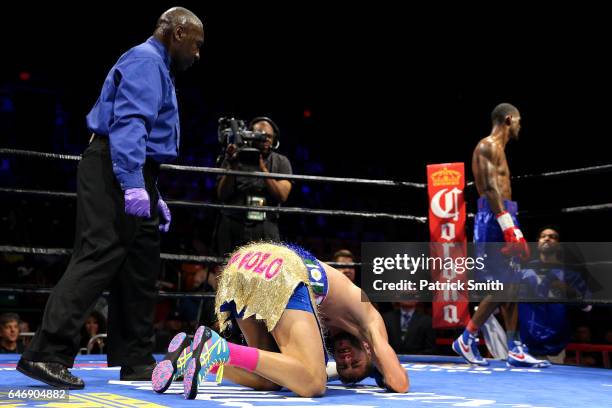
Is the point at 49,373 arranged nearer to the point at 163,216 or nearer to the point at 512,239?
the point at 163,216

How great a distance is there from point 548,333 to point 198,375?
2.57 m

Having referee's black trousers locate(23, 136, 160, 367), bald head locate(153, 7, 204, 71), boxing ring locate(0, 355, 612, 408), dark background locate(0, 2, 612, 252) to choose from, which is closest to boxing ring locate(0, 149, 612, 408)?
boxing ring locate(0, 355, 612, 408)

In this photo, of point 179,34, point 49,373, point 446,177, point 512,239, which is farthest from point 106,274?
point 446,177

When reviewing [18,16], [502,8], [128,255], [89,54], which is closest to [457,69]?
[502,8]

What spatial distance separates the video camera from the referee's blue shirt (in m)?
1.18

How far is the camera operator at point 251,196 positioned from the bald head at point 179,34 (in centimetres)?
124

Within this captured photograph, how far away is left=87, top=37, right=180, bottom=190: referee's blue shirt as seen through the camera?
2.05m

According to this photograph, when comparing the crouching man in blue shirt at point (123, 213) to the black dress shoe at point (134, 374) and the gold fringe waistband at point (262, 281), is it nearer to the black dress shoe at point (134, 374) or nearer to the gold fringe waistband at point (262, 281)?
the black dress shoe at point (134, 374)

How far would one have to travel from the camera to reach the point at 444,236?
379 cm

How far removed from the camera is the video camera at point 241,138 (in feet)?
11.4

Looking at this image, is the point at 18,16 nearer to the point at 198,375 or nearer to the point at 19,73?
the point at 19,73

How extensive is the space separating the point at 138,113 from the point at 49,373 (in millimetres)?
721

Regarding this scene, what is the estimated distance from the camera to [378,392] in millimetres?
2057

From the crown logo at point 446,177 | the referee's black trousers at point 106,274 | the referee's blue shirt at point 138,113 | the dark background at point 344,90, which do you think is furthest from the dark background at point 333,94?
the referee's blue shirt at point 138,113
